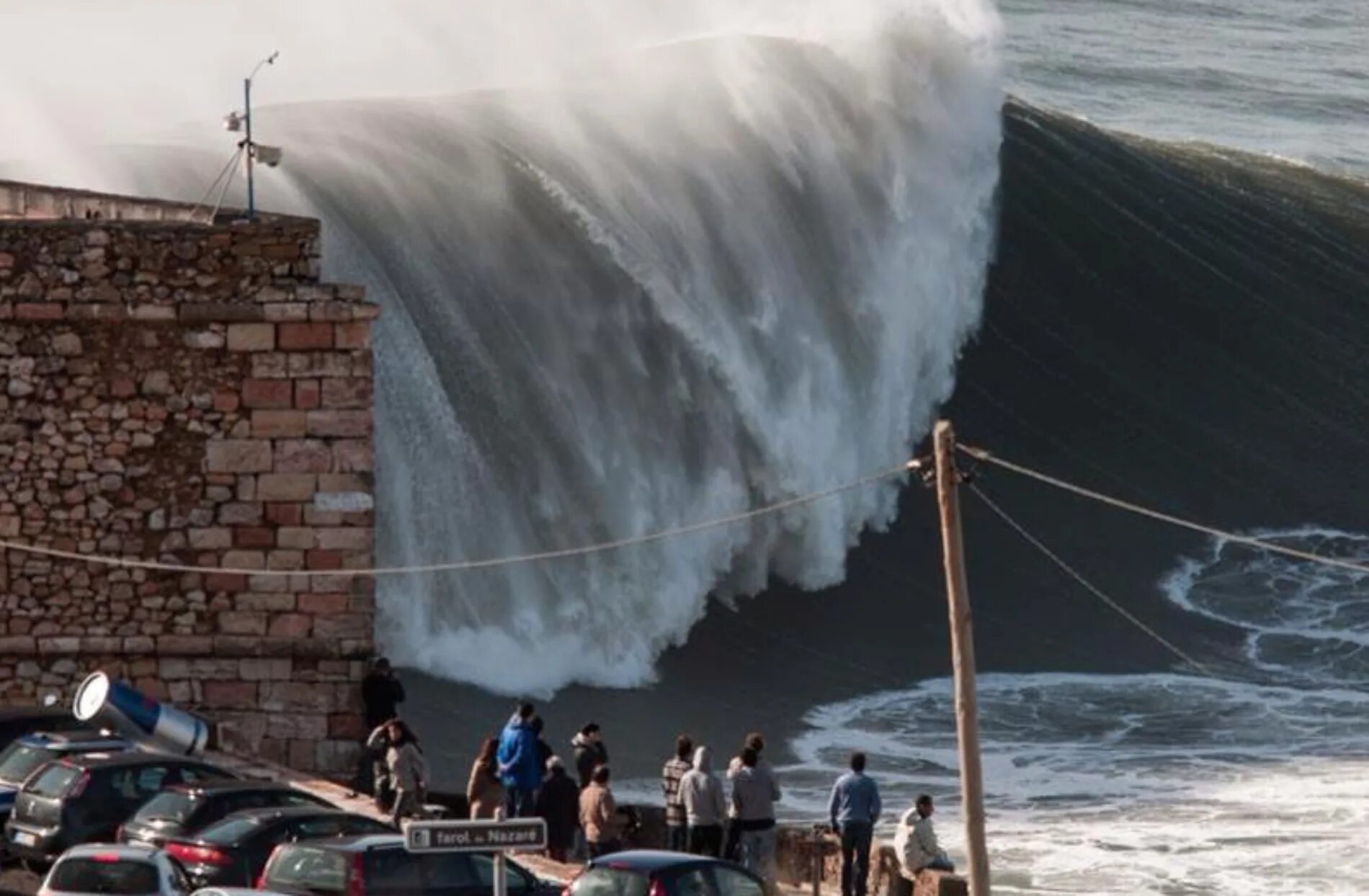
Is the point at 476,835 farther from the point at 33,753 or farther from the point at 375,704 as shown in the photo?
the point at 375,704

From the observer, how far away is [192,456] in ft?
80.5

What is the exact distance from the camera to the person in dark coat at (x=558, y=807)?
76.3ft

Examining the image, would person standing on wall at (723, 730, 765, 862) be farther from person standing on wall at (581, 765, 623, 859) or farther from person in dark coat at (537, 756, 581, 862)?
person in dark coat at (537, 756, 581, 862)

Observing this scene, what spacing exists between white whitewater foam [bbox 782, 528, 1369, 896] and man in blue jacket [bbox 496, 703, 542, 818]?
4.97m

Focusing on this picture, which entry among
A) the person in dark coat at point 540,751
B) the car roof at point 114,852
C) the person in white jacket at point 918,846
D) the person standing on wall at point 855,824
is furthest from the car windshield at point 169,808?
the person in white jacket at point 918,846

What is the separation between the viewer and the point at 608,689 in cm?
3572

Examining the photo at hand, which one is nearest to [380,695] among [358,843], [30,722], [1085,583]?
[30,722]

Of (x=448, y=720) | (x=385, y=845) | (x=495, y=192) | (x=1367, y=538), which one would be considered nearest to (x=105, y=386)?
(x=385, y=845)

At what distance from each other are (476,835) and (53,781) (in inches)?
217

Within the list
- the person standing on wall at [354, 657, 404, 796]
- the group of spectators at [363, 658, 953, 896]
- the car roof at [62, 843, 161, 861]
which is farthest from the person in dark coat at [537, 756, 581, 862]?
the car roof at [62, 843, 161, 861]

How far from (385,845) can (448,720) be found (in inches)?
524

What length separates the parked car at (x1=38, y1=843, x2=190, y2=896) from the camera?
19234 millimetres

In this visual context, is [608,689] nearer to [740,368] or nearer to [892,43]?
[740,368]

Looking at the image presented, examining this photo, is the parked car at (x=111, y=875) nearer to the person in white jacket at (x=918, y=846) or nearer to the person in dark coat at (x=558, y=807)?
the person in dark coat at (x=558, y=807)
